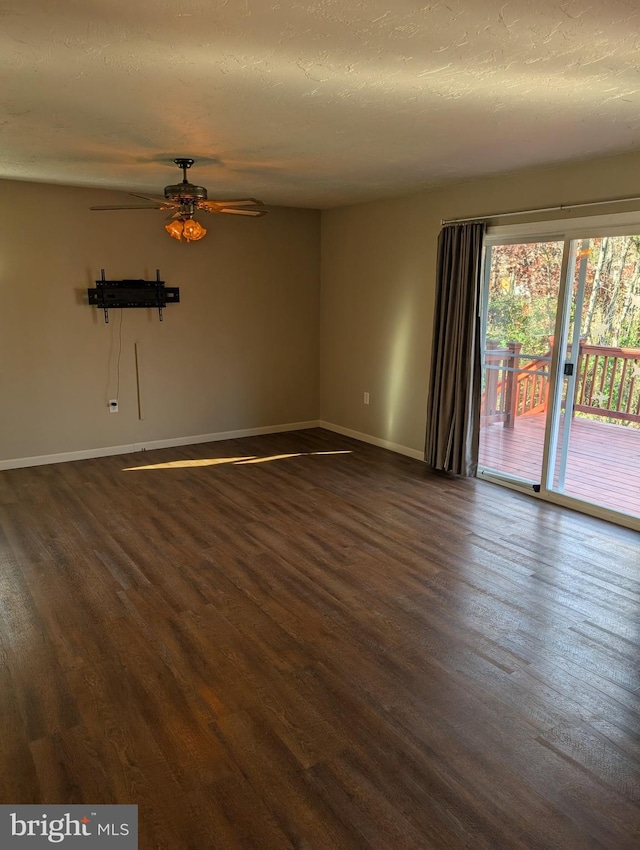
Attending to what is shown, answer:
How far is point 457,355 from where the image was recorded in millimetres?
5223

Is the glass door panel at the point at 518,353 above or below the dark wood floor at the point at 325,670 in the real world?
above

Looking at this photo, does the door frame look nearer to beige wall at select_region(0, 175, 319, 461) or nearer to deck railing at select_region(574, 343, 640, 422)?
deck railing at select_region(574, 343, 640, 422)

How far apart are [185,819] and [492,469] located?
406cm

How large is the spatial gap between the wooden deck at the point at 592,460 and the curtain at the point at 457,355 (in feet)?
1.25

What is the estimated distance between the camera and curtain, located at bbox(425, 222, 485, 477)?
5.04 m

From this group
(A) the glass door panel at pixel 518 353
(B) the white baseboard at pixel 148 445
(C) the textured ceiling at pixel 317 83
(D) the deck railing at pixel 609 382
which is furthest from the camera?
(B) the white baseboard at pixel 148 445

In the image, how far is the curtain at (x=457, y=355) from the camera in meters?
5.04

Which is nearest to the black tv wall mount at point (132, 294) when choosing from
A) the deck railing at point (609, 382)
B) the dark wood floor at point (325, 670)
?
the dark wood floor at point (325, 670)

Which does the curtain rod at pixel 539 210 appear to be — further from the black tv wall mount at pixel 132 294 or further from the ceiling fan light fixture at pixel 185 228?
the black tv wall mount at pixel 132 294

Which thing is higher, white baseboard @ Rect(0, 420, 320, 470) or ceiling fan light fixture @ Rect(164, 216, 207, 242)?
ceiling fan light fixture @ Rect(164, 216, 207, 242)

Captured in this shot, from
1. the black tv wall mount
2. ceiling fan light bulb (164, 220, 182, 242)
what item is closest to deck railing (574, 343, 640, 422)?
ceiling fan light bulb (164, 220, 182, 242)

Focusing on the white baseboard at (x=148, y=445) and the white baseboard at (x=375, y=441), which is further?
the white baseboard at (x=375, y=441)

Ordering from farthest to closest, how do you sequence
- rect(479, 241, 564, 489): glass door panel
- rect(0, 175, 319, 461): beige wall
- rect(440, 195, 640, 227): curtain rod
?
1. rect(0, 175, 319, 461): beige wall
2. rect(479, 241, 564, 489): glass door panel
3. rect(440, 195, 640, 227): curtain rod

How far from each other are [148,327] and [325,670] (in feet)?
14.1
